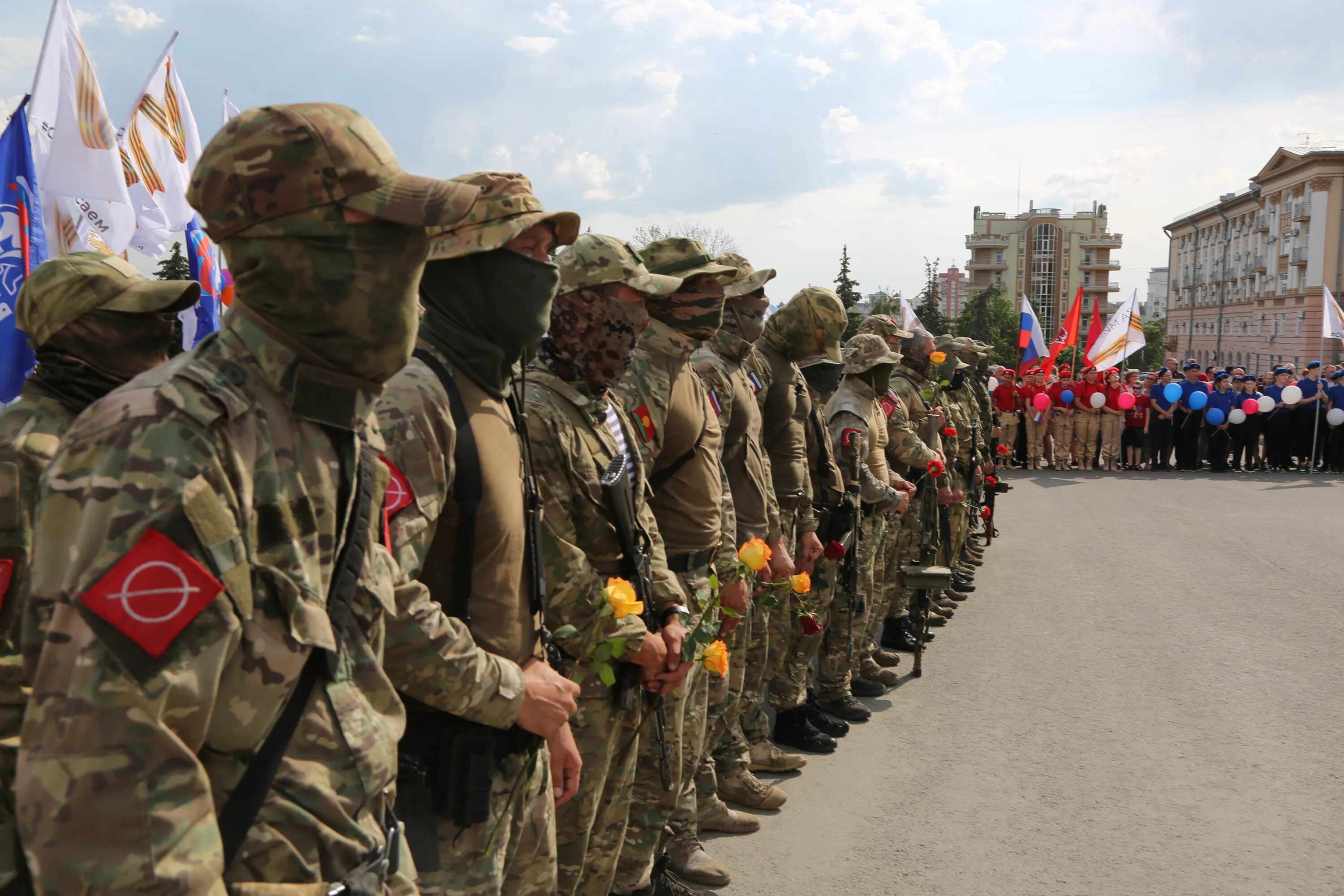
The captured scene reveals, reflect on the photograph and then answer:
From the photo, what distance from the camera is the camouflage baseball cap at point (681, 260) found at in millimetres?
4285

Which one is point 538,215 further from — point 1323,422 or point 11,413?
point 1323,422

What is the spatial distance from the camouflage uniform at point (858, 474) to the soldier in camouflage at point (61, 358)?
14.0ft

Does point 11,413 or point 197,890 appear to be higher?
point 11,413

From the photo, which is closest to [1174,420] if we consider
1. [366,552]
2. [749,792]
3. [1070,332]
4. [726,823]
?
[1070,332]

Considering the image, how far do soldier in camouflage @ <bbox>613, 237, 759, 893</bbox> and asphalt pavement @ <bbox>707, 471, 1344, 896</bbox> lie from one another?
94 cm

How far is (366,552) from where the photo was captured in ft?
5.64

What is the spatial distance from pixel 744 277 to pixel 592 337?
2.18 m

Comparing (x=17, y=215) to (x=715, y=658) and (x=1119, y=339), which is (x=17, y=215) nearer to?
(x=715, y=658)

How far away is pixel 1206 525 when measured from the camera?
13805 mm

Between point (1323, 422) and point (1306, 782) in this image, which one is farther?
point (1323, 422)

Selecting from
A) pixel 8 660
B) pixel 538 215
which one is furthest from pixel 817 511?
pixel 8 660

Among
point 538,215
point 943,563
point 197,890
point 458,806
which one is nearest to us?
point 197,890

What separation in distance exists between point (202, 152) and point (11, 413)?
1437 millimetres

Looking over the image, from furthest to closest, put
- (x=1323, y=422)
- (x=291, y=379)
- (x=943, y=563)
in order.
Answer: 1. (x=1323, y=422)
2. (x=943, y=563)
3. (x=291, y=379)
